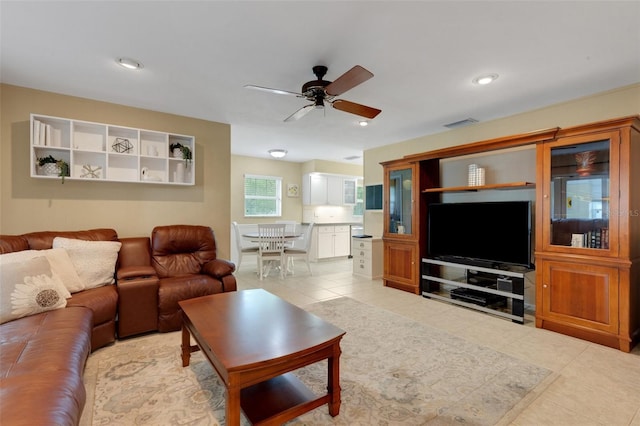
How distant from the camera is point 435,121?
4.14m

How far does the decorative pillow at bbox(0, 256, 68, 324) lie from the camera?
1954 millimetres

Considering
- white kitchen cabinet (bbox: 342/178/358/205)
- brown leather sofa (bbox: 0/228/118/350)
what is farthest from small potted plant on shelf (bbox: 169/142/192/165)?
white kitchen cabinet (bbox: 342/178/358/205)

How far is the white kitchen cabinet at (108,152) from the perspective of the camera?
3.08m

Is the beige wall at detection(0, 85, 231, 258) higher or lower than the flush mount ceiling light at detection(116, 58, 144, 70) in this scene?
lower

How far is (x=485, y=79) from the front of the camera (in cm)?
282

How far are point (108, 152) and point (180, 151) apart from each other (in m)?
0.78

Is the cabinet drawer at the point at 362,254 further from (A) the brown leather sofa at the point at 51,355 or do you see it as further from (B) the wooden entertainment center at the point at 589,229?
(A) the brown leather sofa at the point at 51,355

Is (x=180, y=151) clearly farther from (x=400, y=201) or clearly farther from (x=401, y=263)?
(x=401, y=263)

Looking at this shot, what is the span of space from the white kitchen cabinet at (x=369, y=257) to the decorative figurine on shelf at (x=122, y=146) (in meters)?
3.85

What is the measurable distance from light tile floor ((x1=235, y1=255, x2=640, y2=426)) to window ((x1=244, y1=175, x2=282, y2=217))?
2.77 metres

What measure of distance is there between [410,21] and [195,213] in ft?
11.4

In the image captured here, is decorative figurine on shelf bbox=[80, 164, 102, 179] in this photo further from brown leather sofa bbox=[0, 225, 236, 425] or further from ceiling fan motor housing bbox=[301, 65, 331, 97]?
ceiling fan motor housing bbox=[301, 65, 331, 97]

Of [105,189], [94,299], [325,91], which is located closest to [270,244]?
[105,189]

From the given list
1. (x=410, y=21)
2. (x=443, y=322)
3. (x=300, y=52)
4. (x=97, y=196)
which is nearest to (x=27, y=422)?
(x=300, y=52)
